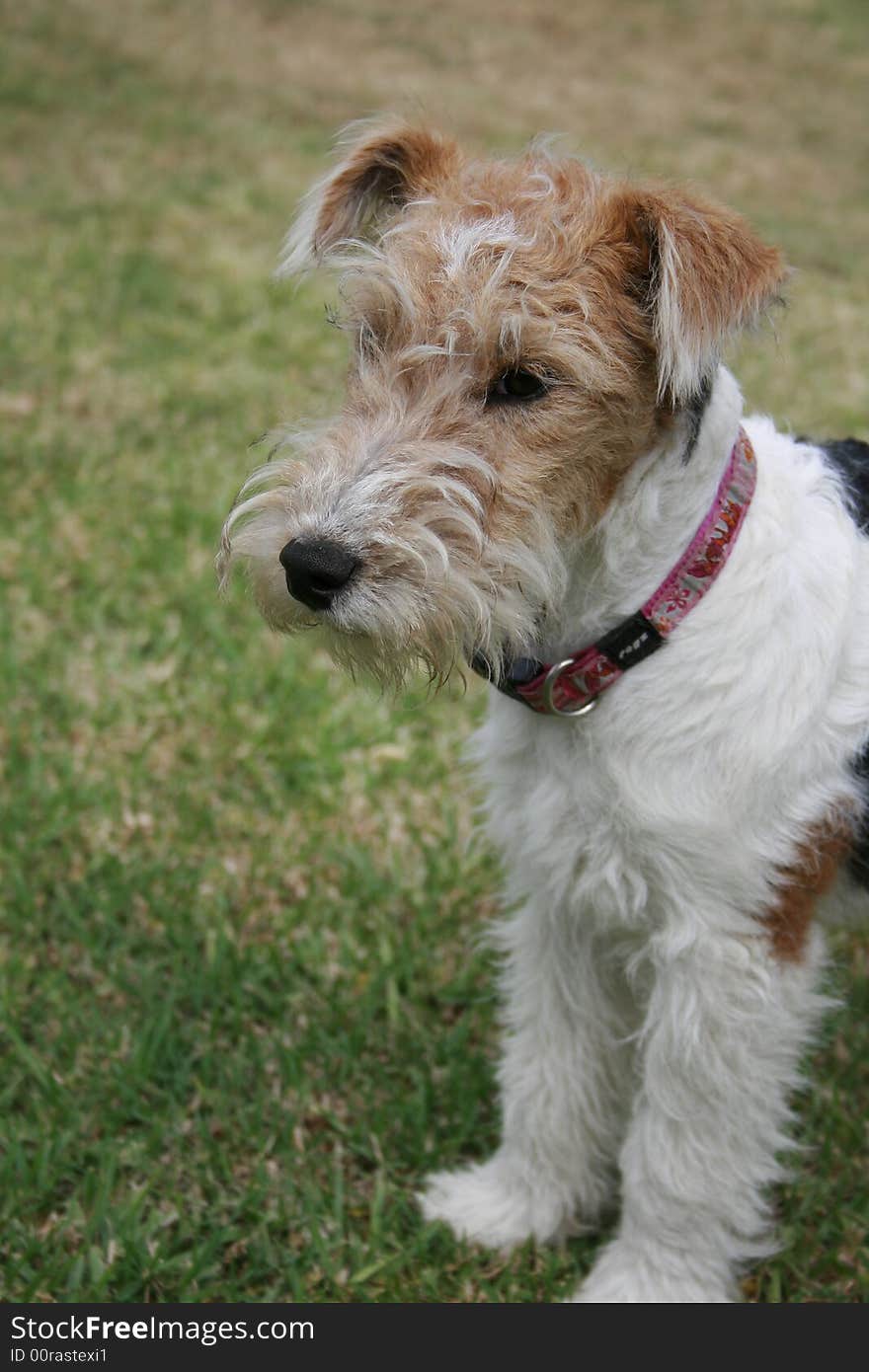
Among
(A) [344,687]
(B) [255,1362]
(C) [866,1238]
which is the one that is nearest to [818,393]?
(A) [344,687]

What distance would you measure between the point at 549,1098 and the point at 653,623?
1.31 metres

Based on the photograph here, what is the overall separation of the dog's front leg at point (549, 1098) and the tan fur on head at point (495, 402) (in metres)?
0.98

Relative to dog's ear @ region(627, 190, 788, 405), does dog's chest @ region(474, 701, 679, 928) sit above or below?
below

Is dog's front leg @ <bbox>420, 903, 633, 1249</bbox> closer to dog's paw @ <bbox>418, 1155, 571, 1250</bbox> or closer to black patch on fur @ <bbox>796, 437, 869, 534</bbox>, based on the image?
dog's paw @ <bbox>418, 1155, 571, 1250</bbox>

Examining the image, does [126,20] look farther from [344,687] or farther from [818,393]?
[344,687]

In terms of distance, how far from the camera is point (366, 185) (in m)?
3.07

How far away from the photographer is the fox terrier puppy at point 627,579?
2506 millimetres

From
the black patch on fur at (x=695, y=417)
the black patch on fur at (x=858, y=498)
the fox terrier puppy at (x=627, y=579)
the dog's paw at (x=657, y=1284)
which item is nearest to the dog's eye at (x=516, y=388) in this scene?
the fox terrier puppy at (x=627, y=579)

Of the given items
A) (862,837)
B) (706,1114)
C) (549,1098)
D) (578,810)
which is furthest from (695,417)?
(549,1098)

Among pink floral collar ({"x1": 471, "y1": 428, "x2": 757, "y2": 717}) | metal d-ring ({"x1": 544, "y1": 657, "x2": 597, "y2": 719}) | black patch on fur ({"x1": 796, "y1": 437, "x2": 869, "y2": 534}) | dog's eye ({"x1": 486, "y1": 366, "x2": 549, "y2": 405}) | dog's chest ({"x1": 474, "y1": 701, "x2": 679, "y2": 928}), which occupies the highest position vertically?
dog's eye ({"x1": 486, "y1": 366, "x2": 549, "y2": 405})

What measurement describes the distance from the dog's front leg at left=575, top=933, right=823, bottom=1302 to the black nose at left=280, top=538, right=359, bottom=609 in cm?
100

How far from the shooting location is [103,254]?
837 centimetres

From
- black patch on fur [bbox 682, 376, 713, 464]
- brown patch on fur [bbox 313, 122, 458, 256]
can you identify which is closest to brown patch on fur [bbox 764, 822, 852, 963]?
black patch on fur [bbox 682, 376, 713, 464]

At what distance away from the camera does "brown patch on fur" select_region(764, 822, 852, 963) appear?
8.92 feet
